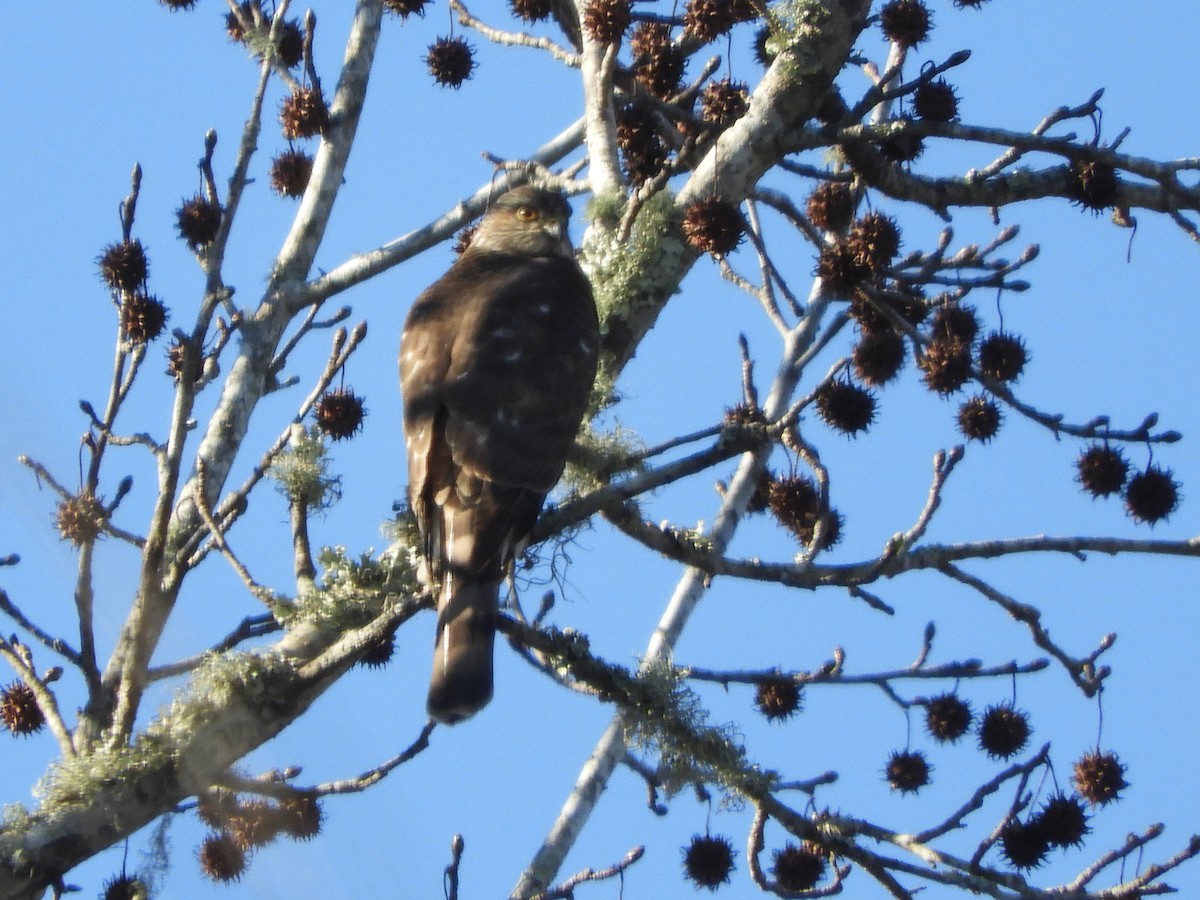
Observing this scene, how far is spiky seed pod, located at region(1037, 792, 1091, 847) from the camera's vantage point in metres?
3.82

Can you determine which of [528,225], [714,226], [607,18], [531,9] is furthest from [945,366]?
[531,9]

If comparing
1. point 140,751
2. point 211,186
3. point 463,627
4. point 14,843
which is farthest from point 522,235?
point 14,843

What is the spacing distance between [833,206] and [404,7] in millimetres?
1658

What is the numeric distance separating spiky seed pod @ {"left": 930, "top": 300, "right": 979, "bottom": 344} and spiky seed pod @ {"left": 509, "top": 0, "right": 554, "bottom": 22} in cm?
170

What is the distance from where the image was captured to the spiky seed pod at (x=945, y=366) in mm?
4188

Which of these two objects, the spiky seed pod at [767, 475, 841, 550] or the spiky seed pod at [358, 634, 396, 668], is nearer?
the spiky seed pod at [358, 634, 396, 668]

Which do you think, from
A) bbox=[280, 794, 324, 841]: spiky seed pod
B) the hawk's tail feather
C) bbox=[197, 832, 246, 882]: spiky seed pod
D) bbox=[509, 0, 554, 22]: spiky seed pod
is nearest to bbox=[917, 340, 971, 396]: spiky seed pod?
the hawk's tail feather

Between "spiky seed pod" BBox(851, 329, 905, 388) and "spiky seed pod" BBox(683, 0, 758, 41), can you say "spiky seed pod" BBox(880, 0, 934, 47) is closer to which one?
"spiky seed pod" BBox(683, 0, 758, 41)

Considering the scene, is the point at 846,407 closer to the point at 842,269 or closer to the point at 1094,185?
the point at 842,269

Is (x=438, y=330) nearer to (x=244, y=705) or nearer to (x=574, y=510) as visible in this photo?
(x=574, y=510)

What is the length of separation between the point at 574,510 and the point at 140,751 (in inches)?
43.8

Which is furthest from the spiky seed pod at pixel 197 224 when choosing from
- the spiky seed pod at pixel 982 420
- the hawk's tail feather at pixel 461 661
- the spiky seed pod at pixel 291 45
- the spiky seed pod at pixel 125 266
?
the spiky seed pod at pixel 982 420

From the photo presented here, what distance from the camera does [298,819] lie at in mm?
3965

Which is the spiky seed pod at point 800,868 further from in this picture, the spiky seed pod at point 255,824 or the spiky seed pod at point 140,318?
the spiky seed pod at point 140,318
